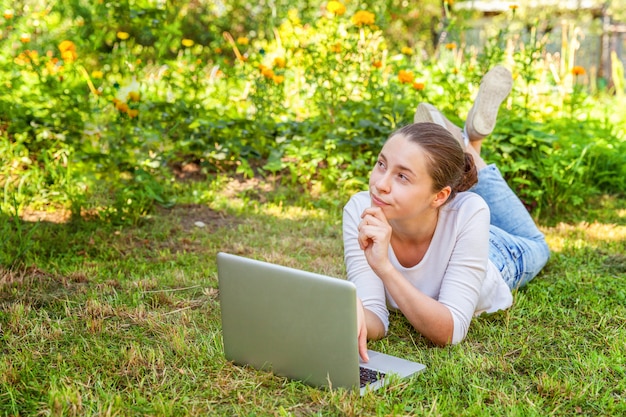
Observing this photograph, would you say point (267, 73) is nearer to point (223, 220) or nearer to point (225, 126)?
point (225, 126)

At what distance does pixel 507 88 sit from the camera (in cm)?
375

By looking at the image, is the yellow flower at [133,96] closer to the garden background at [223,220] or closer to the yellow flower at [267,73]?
the garden background at [223,220]

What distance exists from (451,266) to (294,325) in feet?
2.49

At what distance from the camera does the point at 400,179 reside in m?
2.33

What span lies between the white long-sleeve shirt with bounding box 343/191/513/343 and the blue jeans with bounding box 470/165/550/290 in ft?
1.23

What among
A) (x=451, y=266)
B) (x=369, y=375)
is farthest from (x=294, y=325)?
(x=451, y=266)

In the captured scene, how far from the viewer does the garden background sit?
2123 mm

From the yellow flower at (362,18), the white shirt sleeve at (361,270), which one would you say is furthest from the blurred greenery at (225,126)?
the white shirt sleeve at (361,270)

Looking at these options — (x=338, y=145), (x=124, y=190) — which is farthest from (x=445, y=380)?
(x=338, y=145)

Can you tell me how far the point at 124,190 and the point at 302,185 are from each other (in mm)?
1371

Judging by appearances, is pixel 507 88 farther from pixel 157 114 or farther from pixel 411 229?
pixel 157 114

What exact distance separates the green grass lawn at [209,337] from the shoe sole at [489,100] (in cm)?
78

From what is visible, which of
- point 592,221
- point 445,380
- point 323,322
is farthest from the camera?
point 592,221

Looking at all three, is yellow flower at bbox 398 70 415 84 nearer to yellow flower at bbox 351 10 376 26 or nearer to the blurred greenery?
the blurred greenery
